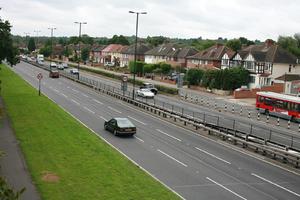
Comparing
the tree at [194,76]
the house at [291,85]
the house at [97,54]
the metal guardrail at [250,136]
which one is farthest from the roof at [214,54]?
the house at [97,54]

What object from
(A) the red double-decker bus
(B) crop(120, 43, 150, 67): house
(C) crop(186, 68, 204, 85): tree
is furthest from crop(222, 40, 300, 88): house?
(B) crop(120, 43, 150, 67): house

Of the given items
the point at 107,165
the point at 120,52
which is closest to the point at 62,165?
the point at 107,165

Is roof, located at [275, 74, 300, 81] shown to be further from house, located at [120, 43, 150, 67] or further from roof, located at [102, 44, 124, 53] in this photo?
roof, located at [102, 44, 124, 53]

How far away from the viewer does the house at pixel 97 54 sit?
170438mm

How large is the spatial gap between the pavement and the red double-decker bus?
91.8 ft

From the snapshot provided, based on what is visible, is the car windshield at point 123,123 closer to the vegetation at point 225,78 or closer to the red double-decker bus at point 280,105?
the red double-decker bus at point 280,105

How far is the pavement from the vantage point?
17797 millimetres

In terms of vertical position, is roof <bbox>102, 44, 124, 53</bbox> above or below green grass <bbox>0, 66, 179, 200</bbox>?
above

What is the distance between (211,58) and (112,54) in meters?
68.7

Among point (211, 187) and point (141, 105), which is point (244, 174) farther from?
point (141, 105)

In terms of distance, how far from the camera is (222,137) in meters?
32.3

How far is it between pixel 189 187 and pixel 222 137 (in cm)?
1275

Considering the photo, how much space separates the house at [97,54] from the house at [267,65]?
94.9 meters

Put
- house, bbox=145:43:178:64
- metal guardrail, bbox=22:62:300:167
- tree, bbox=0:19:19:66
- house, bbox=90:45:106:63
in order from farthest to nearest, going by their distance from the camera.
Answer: house, bbox=90:45:106:63 < house, bbox=145:43:178:64 < tree, bbox=0:19:19:66 < metal guardrail, bbox=22:62:300:167
